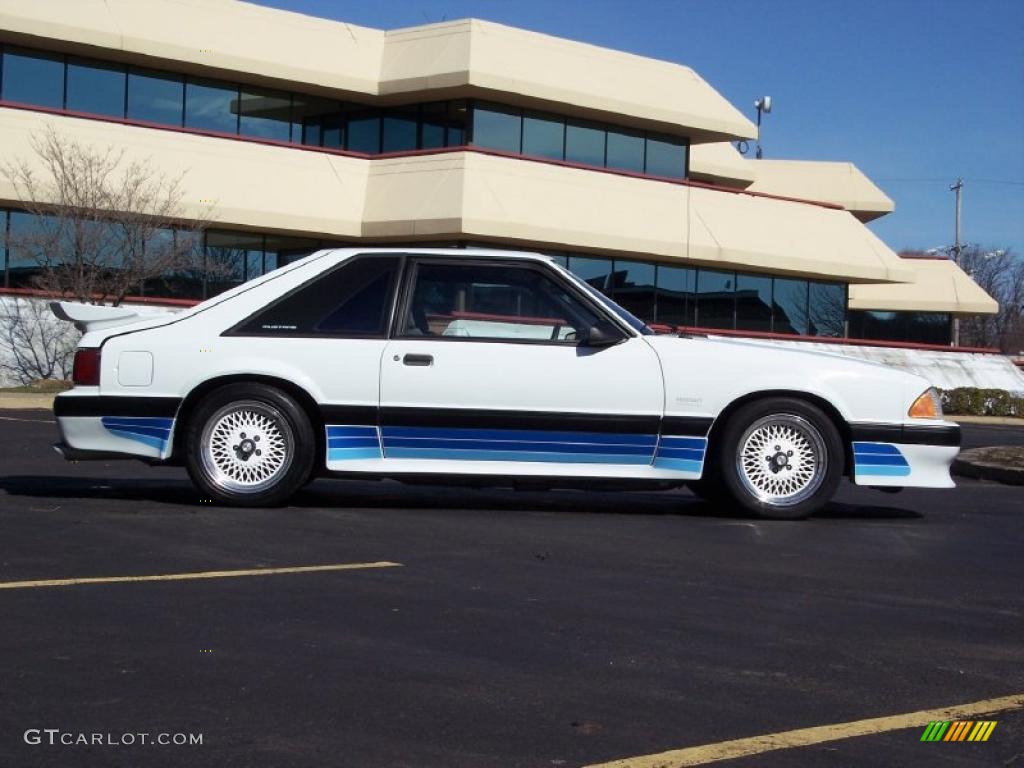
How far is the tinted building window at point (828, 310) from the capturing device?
127 feet

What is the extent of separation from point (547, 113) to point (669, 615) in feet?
98.5

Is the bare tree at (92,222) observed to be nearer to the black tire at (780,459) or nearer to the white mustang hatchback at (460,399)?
the white mustang hatchback at (460,399)

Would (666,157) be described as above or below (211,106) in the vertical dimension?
below

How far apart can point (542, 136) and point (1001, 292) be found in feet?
217

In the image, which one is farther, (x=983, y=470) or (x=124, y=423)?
(x=983, y=470)

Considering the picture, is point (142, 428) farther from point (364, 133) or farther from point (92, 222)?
point (364, 133)

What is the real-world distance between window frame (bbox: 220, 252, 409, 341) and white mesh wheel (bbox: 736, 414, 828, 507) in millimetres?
2343

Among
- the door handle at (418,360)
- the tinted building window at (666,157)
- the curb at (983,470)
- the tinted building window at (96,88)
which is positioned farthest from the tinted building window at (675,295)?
the door handle at (418,360)

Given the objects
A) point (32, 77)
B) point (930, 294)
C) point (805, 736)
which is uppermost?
point (32, 77)

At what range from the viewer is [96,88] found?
31.2m

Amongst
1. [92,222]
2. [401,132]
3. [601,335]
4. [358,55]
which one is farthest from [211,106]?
[601,335]

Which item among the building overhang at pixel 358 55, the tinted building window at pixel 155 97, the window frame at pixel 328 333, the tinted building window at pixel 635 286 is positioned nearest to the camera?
the window frame at pixel 328 333

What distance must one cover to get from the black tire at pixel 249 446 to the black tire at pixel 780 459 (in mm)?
2597

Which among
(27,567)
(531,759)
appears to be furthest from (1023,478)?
(531,759)
